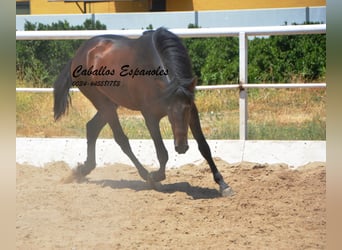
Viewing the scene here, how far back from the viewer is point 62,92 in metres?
5.20

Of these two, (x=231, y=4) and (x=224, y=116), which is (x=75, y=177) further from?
(x=231, y=4)

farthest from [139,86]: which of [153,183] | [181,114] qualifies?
[153,183]

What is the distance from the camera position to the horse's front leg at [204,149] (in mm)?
4891

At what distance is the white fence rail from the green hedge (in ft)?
0.12

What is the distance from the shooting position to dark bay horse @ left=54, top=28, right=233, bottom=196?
4758mm

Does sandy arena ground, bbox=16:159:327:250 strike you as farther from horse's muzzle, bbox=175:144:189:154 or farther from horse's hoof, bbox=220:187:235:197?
horse's muzzle, bbox=175:144:189:154

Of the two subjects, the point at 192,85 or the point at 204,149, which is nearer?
the point at 192,85

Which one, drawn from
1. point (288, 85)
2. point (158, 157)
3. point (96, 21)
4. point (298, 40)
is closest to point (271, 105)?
point (288, 85)

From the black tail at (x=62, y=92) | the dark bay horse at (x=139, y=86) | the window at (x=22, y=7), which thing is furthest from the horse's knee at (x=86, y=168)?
the window at (x=22, y=7)

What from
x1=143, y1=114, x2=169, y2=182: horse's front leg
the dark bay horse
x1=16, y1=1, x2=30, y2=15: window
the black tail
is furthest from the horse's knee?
x1=16, y1=1, x2=30, y2=15: window

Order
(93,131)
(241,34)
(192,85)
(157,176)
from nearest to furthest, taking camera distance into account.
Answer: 1. (192,85)
2. (241,34)
3. (157,176)
4. (93,131)

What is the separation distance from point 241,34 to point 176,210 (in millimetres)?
1206

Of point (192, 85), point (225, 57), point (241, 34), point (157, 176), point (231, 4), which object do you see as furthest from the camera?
point (225, 57)

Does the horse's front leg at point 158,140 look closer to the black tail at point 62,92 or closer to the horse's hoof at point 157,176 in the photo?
the horse's hoof at point 157,176
